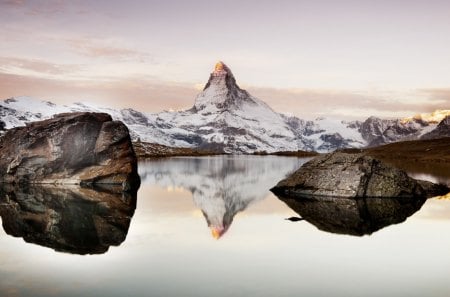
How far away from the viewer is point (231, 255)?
80.1ft

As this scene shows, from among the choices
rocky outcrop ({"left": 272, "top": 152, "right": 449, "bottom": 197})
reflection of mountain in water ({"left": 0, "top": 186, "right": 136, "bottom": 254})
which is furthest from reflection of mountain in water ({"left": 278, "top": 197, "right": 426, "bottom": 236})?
reflection of mountain in water ({"left": 0, "top": 186, "right": 136, "bottom": 254})

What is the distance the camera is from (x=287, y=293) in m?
18.1

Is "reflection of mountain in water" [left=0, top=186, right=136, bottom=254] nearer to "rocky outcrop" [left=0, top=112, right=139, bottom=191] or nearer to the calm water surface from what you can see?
the calm water surface

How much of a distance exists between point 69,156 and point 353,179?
30.3 meters

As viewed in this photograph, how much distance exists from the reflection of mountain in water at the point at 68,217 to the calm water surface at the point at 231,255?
16cm

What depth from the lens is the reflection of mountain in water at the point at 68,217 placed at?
27312 millimetres

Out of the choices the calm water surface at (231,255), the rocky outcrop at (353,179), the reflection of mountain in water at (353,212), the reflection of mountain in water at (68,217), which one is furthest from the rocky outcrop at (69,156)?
the rocky outcrop at (353,179)

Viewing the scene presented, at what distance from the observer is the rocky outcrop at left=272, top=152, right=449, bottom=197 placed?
48.6m

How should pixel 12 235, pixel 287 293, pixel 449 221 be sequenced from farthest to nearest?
pixel 449 221
pixel 12 235
pixel 287 293

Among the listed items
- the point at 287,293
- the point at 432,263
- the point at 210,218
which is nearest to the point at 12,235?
the point at 210,218

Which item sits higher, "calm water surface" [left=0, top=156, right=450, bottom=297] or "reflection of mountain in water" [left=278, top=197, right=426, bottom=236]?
"calm water surface" [left=0, top=156, right=450, bottom=297]

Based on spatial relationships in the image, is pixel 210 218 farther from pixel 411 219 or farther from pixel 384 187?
pixel 384 187

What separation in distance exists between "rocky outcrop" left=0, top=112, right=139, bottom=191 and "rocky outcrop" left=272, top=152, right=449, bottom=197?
2058cm

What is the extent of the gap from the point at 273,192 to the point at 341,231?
26606 millimetres
